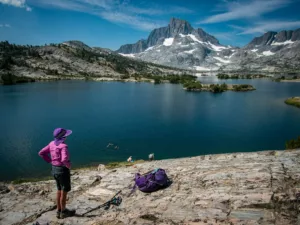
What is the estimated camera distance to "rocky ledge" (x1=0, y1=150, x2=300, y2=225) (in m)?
10.0

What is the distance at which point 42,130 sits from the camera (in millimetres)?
55219

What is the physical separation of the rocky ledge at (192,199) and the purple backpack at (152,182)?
32 centimetres

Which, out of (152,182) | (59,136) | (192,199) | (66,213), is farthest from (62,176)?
(192,199)

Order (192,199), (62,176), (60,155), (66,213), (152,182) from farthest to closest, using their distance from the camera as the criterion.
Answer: (152,182)
(192,199)
(66,213)
(62,176)
(60,155)

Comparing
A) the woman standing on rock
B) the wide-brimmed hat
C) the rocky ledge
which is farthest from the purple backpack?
the wide-brimmed hat

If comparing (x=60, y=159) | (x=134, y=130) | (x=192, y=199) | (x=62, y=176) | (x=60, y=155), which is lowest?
(x=134, y=130)

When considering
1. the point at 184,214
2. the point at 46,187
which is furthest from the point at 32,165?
the point at 184,214

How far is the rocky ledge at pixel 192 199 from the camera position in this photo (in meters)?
10.0

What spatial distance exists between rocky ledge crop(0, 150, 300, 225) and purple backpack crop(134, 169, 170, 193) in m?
0.32

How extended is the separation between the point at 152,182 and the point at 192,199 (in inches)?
105

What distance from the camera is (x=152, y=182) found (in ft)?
44.8

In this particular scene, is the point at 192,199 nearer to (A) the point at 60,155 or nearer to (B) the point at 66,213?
(B) the point at 66,213

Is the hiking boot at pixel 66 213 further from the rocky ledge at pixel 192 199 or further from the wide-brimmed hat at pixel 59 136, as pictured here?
the wide-brimmed hat at pixel 59 136

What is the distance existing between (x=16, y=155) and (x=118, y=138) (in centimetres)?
1819
